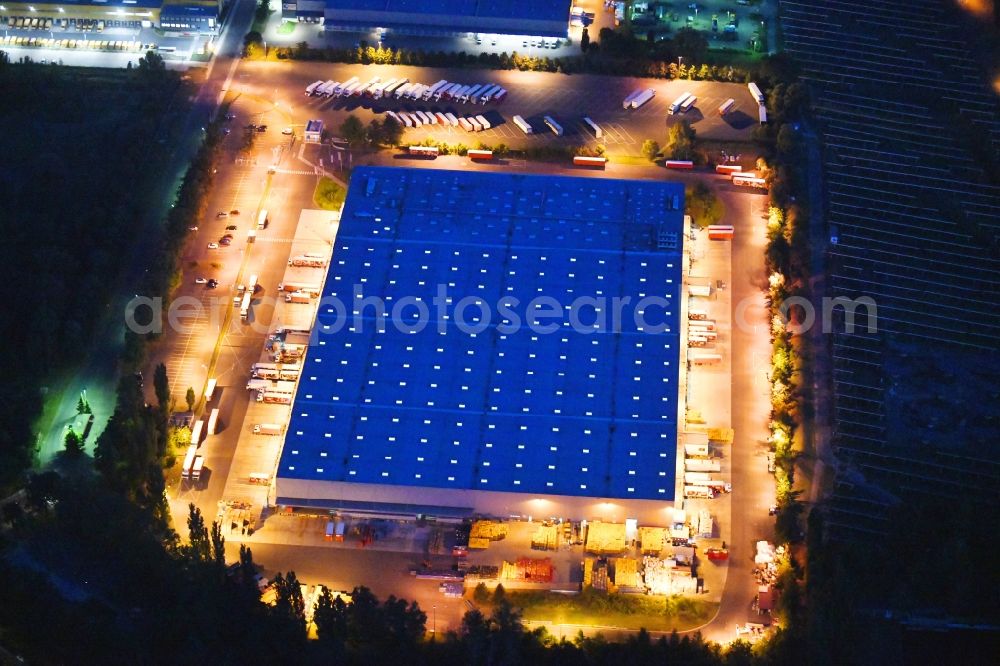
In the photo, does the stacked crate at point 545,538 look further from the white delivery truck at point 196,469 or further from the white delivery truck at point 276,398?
the white delivery truck at point 196,469

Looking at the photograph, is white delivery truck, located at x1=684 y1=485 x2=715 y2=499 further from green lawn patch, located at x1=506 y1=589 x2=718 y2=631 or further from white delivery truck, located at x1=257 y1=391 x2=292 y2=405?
white delivery truck, located at x1=257 y1=391 x2=292 y2=405

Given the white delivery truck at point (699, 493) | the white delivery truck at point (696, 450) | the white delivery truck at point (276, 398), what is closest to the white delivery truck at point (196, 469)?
the white delivery truck at point (276, 398)

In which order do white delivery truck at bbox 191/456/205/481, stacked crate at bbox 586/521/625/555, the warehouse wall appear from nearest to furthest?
stacked crate at bbox 586/521/625/555 < the warehouse wall < white delivery truck at bbox 191/456/205/481

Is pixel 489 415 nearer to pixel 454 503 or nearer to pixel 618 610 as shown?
pixel 454 503

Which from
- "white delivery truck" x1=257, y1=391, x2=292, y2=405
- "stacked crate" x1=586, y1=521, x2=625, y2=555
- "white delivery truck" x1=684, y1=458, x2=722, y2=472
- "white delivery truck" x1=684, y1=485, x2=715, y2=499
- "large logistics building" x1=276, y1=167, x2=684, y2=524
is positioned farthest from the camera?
"white delivery truck" x1=257, y1=391, x2=292, y2=405

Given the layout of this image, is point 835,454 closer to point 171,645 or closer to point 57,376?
point 171,645

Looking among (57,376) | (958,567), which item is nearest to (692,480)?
(958,567)

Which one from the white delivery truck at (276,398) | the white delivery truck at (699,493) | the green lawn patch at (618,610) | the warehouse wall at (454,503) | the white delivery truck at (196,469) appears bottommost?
the green lawn patch at (618,610)

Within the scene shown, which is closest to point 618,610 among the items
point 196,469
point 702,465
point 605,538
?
point 605,538

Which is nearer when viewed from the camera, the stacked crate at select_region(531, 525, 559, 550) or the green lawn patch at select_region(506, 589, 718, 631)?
the green lawn patch at select_region(506, 589, 718, 631)

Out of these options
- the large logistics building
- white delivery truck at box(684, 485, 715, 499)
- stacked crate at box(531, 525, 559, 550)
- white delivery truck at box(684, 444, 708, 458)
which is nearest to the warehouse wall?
the large logistics building
